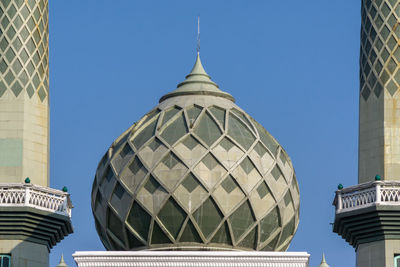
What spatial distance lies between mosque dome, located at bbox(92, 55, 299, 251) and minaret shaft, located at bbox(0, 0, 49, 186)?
233 centimetres

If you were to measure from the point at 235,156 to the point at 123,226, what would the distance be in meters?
4.25

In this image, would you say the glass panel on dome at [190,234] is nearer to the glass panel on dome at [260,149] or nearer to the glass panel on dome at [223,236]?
the glass panel on dome at [223,236]

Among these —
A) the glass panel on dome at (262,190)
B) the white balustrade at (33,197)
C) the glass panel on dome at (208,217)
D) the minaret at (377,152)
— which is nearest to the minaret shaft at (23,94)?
the white balustrade at (33,197)

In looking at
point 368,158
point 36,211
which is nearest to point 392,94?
point 368,158

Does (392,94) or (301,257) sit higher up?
(392,94)

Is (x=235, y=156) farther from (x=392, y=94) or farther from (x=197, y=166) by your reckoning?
(x=392, y=94)

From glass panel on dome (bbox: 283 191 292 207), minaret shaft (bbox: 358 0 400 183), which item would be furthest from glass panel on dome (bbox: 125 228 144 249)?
minaret shaft (bbox: 358 0 400 183)

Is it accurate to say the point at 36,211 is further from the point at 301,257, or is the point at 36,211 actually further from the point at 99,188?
the point at 301,257

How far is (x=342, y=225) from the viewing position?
65.7m

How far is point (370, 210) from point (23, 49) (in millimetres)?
12867

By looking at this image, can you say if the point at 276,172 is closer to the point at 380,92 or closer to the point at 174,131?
the point at 174,131

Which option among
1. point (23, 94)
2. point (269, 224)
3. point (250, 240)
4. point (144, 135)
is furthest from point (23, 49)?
point (269, 224)

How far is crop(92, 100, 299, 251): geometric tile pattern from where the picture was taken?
65438 mm

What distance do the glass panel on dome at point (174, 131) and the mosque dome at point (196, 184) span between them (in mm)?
32
